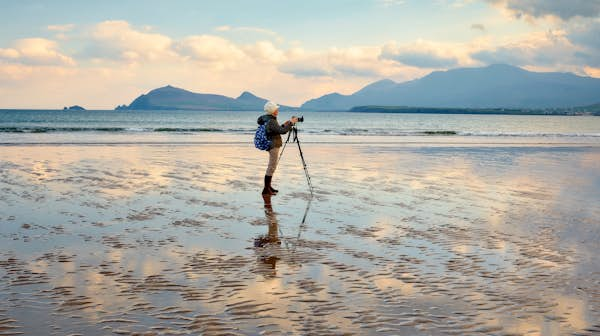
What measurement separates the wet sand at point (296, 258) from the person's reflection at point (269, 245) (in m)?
0.04

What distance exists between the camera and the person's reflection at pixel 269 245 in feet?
22.6

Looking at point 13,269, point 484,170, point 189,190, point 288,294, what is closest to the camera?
point 288,294

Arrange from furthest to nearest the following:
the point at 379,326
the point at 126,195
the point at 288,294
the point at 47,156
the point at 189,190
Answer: the point at 47,156
the point at 189,190
the point at 126,195
the point at 288,294
the point at 379,326

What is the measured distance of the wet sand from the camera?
5137 millimetres

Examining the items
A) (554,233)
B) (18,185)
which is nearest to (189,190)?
(18,185)

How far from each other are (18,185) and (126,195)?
3458 mm

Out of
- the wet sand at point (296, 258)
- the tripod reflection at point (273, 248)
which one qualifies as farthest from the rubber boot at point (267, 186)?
the tripod reflection at point (273, 248)

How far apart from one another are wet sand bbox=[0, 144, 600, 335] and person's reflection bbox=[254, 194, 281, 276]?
4 cm

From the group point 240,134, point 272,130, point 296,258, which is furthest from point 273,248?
point 240,134

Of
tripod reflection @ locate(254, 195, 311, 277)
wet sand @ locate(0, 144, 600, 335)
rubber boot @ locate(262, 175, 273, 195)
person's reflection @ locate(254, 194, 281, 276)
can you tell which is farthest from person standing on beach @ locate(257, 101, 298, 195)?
tripod reflection @ locate(254, 195, 311, 277)

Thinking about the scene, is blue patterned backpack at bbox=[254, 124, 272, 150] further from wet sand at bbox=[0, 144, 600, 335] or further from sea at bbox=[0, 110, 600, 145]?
sea at bbox=[0, 110, 600, 145]

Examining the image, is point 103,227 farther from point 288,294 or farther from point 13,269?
point 288,294

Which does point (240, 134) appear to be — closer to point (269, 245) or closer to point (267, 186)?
point (267, 186)

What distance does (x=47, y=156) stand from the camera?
23578 millimetres
